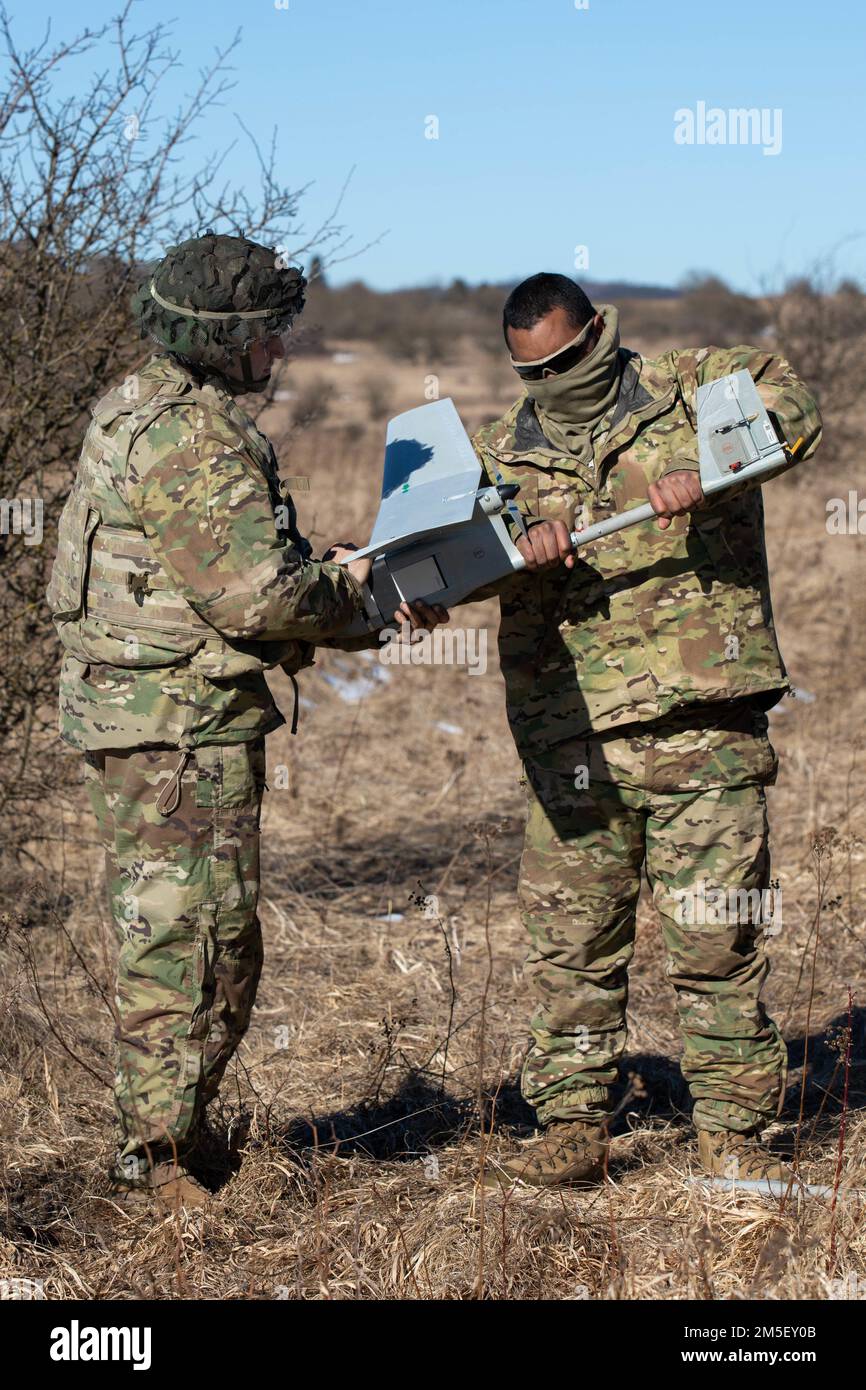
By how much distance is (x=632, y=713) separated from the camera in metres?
3.77

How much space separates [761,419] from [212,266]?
1.35 m

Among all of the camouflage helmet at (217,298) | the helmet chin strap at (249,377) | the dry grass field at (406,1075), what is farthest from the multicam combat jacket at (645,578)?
the camouflage helmet at (217,298)

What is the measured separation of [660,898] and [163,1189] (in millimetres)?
1458

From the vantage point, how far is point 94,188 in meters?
5.78

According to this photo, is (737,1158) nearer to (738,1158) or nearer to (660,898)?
(738,1158)

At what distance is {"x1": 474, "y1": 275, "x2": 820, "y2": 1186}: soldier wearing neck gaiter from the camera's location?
12.2 ft

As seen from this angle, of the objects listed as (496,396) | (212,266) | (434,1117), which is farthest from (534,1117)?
(496,396)

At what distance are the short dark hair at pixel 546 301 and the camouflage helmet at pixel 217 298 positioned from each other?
0.66m

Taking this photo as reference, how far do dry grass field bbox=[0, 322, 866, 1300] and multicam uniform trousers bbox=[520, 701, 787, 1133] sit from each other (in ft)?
0.64

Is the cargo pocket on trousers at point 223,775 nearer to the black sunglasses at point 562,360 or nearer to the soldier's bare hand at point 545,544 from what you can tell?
the soldier's bare hand at point 545,544

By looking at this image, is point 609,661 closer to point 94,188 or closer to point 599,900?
point 599,900

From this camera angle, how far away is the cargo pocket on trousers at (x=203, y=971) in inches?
132

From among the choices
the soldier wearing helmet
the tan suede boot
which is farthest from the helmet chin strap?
the tan suede boot

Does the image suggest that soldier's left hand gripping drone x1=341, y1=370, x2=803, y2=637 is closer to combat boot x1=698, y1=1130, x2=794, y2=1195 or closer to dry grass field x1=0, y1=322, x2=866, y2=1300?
dry grass field x1=0, y1=322, x2=866, y2=1300
